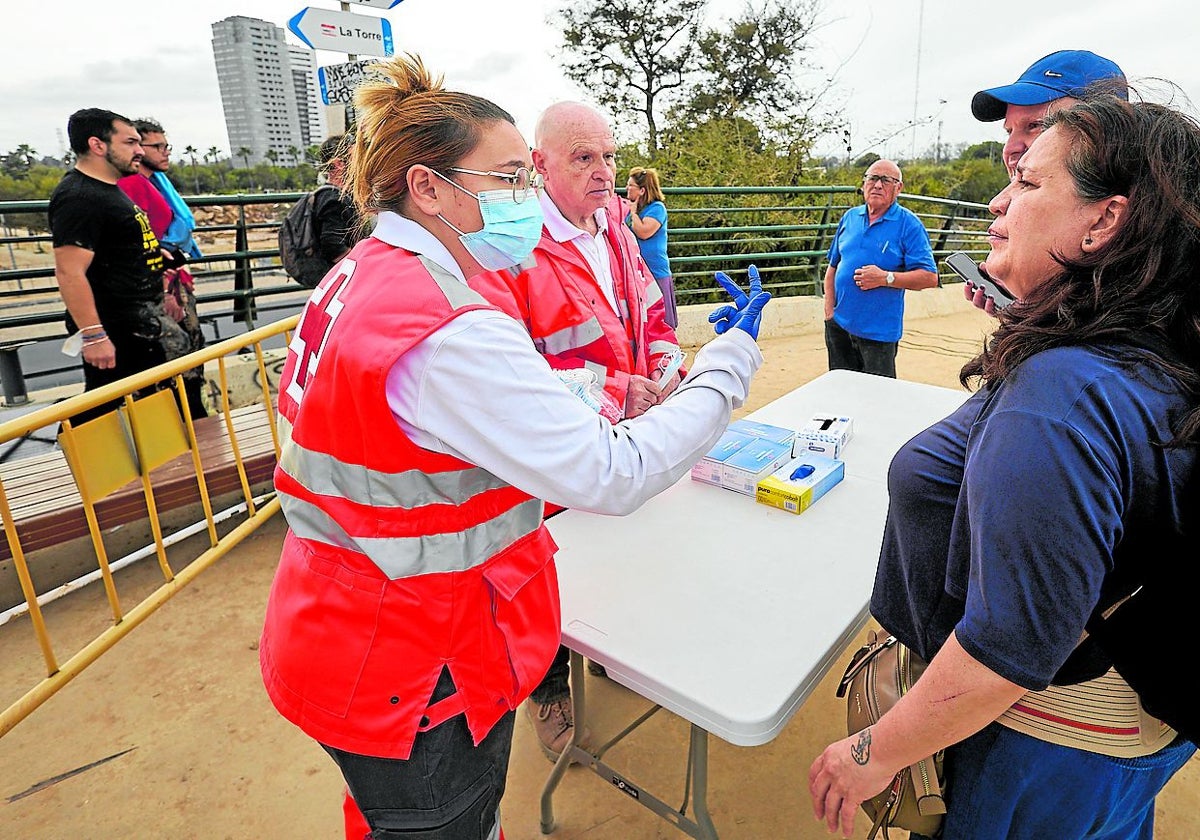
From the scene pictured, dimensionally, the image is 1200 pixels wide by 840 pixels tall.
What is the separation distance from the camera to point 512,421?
921 mm

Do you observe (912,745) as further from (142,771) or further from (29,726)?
(29,726)

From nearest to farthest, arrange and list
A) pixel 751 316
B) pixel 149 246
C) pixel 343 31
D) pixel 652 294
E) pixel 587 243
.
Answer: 1. pixel 751 316
2. pixel 587 243
3. pixel 652 294
4. pixel 149 246
5. pixel 343 31

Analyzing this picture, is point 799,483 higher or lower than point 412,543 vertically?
lower

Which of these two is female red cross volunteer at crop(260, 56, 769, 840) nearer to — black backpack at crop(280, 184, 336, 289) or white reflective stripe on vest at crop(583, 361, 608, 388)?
white reflective stripe on vest at crop(583, 361, 608, 388)

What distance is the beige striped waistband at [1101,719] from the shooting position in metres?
0.96

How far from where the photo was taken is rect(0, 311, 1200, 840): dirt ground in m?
1.87

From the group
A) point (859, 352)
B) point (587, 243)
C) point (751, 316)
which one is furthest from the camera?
point (859, 352)

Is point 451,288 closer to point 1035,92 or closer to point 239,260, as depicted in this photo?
point 1035,92

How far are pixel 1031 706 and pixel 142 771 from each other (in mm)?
2355

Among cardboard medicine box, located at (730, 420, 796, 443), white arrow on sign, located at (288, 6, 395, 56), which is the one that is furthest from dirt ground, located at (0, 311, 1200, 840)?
white arrow on sign, located at (288, 6, 395, 56)

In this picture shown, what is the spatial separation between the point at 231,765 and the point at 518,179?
1.96m

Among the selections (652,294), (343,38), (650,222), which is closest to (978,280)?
(652,294)

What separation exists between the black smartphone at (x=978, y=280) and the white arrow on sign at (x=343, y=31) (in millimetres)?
3679

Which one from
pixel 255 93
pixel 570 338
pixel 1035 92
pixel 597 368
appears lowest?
Result: pixel 597 368
